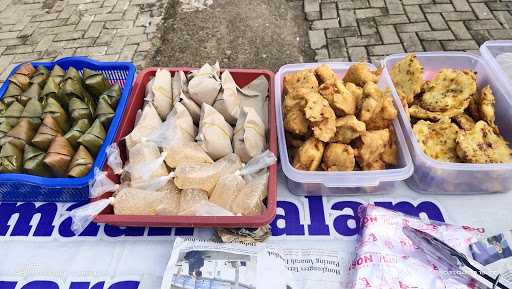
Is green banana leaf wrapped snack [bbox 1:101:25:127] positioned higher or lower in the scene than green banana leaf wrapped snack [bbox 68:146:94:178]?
higher

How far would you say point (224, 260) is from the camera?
Answer: 1155mm

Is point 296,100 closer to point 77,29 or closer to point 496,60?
point 496,60

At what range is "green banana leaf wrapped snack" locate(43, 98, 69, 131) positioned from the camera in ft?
4.97

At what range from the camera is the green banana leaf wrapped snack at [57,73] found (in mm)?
1682

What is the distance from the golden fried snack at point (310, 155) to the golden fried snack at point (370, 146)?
0.14m

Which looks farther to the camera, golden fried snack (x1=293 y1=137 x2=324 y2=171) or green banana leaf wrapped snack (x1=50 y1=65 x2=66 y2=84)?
green banana leaf wrapped snack (x1=50 y1=65 x2=66 y2=84)

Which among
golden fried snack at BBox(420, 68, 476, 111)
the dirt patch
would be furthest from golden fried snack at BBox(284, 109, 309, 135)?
the dirt patch

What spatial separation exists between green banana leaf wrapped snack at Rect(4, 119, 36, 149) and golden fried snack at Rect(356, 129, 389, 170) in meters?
1.26

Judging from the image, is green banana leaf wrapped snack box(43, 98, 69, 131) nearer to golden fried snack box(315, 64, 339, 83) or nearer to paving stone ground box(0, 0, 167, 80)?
golden fried snack box(315, 64, 339, 83)

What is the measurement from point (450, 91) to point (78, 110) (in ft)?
4.92

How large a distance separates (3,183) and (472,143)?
164 cm

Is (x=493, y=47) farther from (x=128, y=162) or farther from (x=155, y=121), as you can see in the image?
(x=128, y=162)

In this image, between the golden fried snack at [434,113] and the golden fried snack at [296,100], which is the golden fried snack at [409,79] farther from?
the golden fried snack at [296,100]

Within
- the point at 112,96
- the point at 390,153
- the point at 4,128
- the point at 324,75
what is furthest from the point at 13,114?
the point at 390,153
